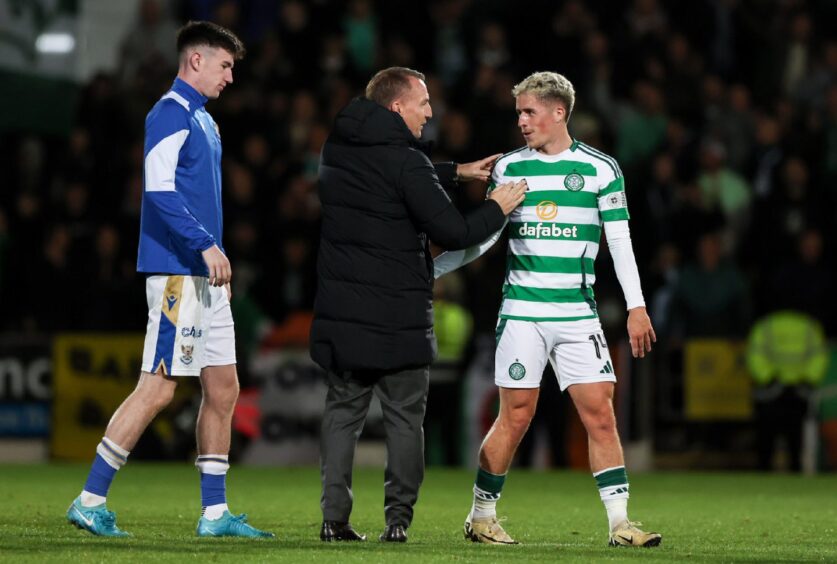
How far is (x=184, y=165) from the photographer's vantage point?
736cm

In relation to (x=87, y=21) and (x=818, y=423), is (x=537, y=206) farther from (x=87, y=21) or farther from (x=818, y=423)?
(x=87, y=21)

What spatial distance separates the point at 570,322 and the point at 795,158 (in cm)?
888

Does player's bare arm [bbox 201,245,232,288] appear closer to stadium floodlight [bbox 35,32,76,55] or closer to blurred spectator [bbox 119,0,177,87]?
blurred spectator [bbox 119,0,177,87]

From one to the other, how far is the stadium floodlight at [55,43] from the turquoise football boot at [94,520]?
11641 mm

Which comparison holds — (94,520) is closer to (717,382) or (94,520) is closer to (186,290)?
(186,290)

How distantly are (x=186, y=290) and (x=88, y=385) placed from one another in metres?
7.74

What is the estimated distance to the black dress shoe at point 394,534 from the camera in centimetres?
711

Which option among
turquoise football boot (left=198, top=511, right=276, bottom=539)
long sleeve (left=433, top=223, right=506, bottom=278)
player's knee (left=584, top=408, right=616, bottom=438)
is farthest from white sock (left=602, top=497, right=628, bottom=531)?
turquoise football boot (left=198, top=511, right=276, bottom=539)

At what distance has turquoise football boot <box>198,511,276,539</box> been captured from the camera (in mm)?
7332

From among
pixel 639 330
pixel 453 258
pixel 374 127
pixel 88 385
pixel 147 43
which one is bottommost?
pixel 88 385

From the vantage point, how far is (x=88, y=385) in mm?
14734

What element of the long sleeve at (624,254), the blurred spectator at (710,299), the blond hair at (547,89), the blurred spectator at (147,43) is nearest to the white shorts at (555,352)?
the long sleeve at (624,254)

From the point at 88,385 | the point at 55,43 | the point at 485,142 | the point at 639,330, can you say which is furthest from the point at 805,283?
the point at 55,43

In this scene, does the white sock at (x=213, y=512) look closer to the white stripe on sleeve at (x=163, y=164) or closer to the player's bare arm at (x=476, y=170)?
the white stripe on sleeve at (x=163, y=164)
